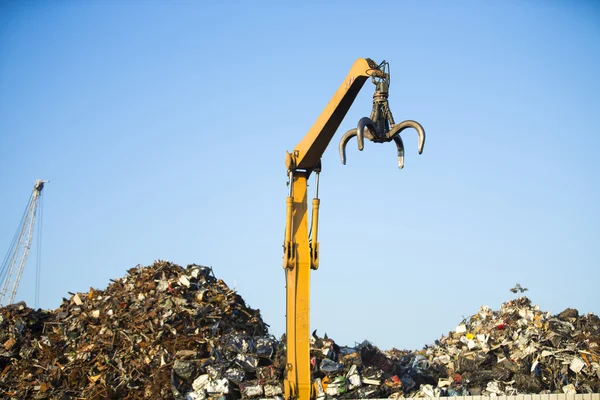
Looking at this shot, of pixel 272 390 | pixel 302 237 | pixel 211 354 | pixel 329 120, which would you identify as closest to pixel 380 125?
pixel 329 120

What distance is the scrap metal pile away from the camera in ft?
44.3

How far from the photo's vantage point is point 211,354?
13.9 meters

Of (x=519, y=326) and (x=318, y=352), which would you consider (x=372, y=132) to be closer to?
(x=318, y=352)

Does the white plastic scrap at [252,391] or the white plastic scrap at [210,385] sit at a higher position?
the white plastic scrap at [210,385]

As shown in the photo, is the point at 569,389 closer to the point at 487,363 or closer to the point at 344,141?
the point at 487,363

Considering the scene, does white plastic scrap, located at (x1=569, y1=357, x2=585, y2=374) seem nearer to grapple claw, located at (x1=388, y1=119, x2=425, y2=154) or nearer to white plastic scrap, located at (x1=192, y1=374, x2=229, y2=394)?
white plastic scrap, located at (x1=192, y1=374, x2=229, y2=394)

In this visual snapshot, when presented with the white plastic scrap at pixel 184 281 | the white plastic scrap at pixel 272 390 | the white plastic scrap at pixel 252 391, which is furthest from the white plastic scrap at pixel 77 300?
the white plastic scrap at pixel 272 390

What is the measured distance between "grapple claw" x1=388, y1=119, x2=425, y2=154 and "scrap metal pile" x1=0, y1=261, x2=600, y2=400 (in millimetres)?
6407

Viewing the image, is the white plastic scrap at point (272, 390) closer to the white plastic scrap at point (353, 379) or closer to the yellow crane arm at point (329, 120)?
the white plastic scrap at point (353, 379)

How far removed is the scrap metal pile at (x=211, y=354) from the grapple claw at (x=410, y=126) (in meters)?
6.41

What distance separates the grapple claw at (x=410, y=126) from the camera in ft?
26.0

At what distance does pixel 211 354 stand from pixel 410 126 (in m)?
7.46

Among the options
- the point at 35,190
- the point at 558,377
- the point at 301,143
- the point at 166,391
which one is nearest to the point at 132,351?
the point at 166,391

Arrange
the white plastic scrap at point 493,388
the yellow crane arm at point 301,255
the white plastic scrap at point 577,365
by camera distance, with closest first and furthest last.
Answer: the yellow crane arm at point 301,255 < the white plastic scrap at point 493,388 < the white plastic scrap at point 577,365
